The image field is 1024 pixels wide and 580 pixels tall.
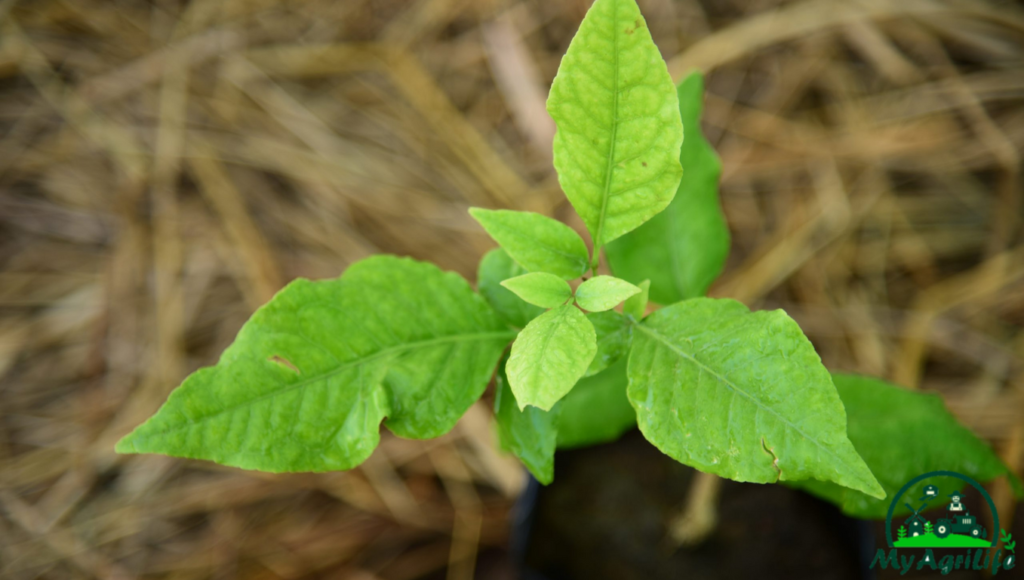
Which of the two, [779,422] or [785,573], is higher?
[779,422]

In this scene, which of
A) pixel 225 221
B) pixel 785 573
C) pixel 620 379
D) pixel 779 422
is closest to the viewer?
pixel 779 422

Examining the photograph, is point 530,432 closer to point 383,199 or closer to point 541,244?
point 541,244

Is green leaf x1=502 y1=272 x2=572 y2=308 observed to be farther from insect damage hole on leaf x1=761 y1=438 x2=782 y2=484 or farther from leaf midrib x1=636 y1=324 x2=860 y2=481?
insect damage hole on leaf x1=761 y1=438 x2=782 y2=484

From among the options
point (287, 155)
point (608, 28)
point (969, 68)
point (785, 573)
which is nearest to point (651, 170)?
point (608, 28)

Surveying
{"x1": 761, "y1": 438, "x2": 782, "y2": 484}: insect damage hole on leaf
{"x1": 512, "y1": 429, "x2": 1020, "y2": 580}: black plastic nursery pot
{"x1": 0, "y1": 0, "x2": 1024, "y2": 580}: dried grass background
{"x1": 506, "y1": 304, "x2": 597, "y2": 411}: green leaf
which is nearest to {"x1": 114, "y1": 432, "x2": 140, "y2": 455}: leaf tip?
{"x1": 506, "y1": 304, "x2": 597, "y2": 411}: green leaf

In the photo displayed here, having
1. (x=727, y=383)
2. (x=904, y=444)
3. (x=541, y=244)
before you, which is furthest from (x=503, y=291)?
(x=904, y=444)

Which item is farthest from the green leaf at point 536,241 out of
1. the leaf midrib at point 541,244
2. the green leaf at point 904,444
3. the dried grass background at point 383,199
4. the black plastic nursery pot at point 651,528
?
the dried grass background at point 383,199

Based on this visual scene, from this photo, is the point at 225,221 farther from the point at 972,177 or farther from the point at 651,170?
the point at 972,177

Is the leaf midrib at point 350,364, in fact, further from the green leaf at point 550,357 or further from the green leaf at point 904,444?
the green leaf at point 904,444
